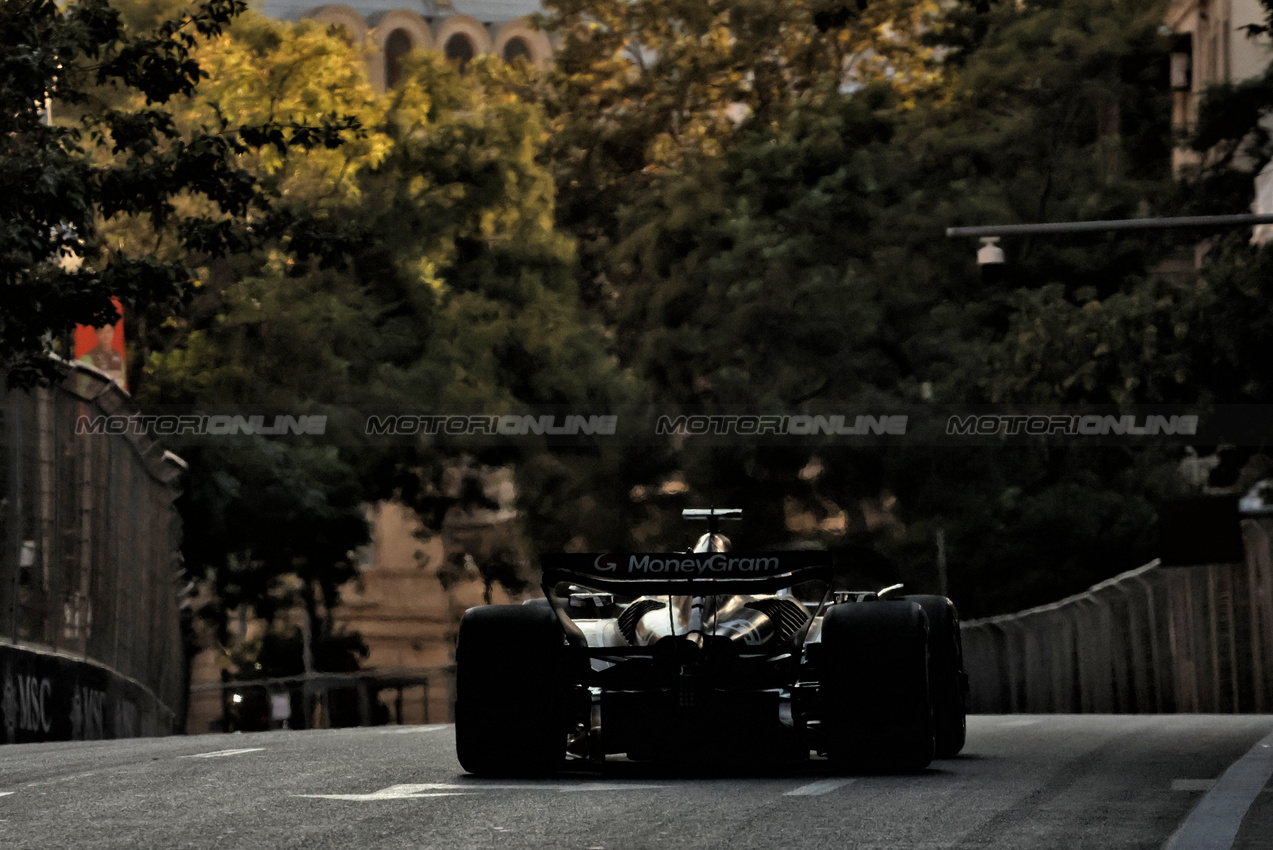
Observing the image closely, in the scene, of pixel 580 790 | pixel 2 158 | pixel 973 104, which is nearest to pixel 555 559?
pixel 580 790

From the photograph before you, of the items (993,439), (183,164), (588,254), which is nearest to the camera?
(183,164)

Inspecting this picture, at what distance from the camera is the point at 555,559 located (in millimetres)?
11828

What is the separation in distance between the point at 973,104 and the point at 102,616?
25428mm

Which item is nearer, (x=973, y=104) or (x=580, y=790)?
(x=580, y=790)

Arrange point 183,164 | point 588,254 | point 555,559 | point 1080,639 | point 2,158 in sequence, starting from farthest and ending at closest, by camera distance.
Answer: point 588,254 < point 1080,639 < point 183,164 < point 2,158 < point 555,559

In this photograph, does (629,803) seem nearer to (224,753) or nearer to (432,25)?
(224,753)

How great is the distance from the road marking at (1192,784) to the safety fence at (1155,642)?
19.0 meters

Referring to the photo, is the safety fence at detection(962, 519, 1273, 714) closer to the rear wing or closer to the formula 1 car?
the formula 1 car

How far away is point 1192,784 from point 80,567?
1482 centimetres

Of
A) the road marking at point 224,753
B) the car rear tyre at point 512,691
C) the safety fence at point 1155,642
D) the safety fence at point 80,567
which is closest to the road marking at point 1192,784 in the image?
the car rear tyre at point 512,691

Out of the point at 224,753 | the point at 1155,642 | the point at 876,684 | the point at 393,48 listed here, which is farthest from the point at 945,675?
the point at 393,48

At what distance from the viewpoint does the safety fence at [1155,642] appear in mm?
31297

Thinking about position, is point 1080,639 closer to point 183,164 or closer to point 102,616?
point 102,616

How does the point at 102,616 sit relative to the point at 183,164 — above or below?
below
